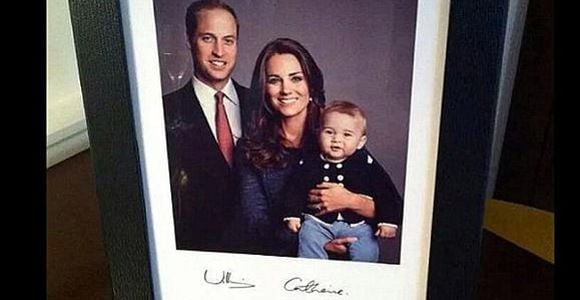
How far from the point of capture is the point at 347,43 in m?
0.40

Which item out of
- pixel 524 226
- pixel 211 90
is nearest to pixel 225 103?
pixel 211 90

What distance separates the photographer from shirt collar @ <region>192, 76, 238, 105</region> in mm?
421

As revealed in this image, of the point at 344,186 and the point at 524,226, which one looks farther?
the point at 524,226

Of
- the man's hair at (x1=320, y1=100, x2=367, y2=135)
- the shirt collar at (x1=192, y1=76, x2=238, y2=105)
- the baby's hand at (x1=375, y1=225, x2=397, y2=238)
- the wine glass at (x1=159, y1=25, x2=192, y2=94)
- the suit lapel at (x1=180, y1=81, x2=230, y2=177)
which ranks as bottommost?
the baby's hand at (x1=375, y1=225, x2=397, y2=238)

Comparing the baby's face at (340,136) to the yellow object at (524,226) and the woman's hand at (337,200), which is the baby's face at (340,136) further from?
the yellow object at (524,226)

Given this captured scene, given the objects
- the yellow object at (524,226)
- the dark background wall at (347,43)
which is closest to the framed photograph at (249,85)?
the dark background wall at (347,43)

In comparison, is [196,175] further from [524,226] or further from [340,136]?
[524,226]

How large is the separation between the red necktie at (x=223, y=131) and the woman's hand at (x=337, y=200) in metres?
0.05

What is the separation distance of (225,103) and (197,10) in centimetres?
5
